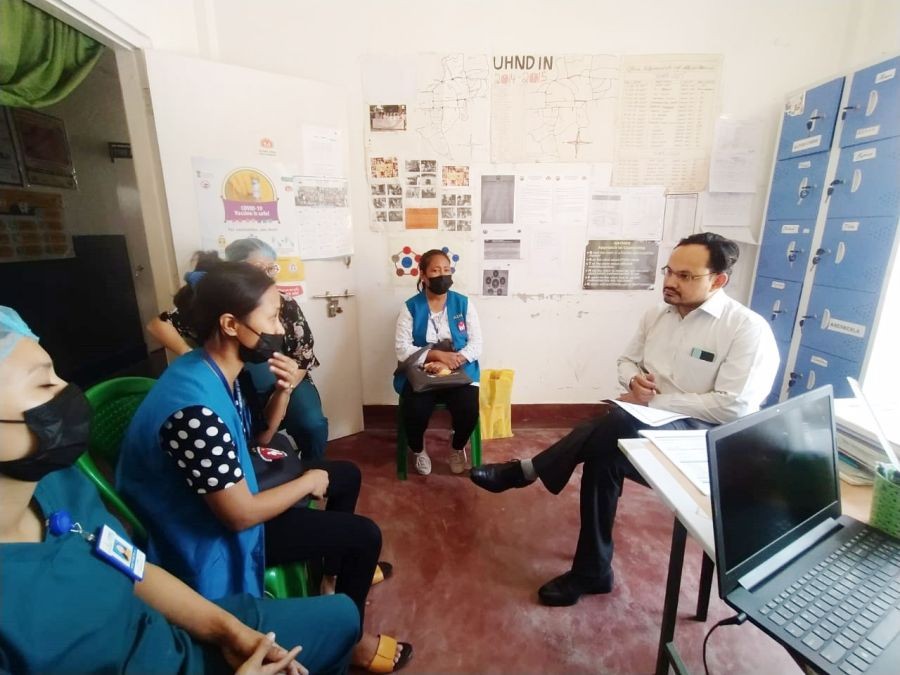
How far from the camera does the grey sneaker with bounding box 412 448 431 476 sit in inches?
90.2

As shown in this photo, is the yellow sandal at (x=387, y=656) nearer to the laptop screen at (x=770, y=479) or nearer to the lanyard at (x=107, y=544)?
the lanyard at (x=107, y=544)

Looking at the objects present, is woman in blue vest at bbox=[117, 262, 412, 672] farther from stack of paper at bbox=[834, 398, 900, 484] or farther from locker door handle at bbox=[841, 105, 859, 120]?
locker door handle at bbox=[841, 105, 859, 120]

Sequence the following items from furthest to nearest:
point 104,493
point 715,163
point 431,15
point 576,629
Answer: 1. point 715,163
2. point 431,15
3. point 576,629
4. point 104,493

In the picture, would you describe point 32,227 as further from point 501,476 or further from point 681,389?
→ point 681,389

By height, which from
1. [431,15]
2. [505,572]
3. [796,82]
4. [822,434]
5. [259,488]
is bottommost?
[505,572]

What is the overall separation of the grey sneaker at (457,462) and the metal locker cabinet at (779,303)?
1.98 meters

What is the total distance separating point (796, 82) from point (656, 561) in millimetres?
2782

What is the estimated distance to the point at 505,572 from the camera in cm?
163

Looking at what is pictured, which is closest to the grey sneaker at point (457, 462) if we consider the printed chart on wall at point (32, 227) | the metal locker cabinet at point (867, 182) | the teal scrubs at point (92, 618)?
the teal scrubs at point (92, 618)

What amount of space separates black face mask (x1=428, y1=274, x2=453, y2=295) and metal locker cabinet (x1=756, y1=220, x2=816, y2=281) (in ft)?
6.41

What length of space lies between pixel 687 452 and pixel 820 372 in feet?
5.57

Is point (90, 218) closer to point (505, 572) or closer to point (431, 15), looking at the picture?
point (431, 15)

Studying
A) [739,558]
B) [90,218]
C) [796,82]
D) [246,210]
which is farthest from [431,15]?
[90,218]

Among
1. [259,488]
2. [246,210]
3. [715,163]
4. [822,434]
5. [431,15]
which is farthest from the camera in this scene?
[715,163]
